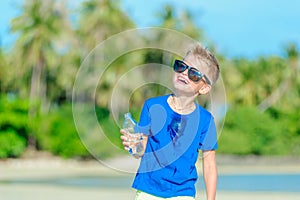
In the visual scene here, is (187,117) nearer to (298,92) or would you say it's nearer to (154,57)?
(154,57)

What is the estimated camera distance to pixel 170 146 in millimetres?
3662

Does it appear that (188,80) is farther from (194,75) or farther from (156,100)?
(156,100)

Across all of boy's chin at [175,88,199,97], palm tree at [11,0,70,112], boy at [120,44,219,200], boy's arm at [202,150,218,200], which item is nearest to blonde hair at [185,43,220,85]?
boy at [120,44,219,200]

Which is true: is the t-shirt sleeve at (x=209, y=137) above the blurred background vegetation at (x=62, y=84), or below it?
below

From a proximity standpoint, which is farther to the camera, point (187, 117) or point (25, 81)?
point (25, 81)

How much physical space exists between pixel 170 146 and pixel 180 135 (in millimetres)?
71

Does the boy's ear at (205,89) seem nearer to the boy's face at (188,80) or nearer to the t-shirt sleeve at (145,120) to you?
the boy's face at (188,80)

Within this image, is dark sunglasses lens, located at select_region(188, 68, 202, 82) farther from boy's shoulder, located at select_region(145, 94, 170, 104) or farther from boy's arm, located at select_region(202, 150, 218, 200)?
boy's arm, located at select_region(202, 150, 218, 200)

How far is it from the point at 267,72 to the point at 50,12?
2358 cm

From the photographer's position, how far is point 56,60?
165ft

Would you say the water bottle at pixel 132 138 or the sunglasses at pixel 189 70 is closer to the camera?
the water bottle at pixel 132 138

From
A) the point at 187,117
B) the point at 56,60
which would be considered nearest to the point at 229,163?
the point at 56,60

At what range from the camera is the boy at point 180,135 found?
3.66 metres

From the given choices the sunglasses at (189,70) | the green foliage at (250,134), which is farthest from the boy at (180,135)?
the green foliage at (250,134)
